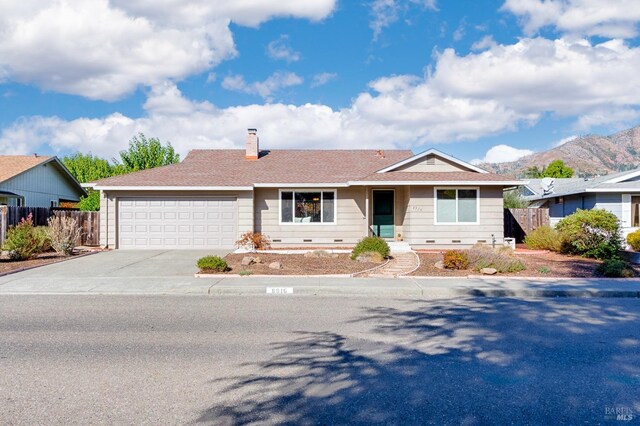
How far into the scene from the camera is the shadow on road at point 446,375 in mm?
4371

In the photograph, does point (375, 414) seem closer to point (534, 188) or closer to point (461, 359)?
point (461, 359)

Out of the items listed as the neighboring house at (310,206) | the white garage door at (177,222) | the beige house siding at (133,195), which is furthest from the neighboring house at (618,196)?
the white garage door at (177,222)

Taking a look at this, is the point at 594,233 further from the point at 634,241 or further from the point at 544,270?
the point at 544,270

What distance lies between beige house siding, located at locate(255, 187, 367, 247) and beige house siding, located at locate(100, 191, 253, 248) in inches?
20.7

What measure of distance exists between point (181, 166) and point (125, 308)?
14.4 meters

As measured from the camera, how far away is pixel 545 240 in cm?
1972

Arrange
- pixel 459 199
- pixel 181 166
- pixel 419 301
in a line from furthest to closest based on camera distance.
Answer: pixel 181 166, pixel 459 199, pixel 419 301

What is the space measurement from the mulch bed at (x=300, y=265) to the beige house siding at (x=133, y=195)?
3.46m

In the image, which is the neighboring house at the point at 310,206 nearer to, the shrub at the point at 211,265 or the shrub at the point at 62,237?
the shrub at the point at 62,237

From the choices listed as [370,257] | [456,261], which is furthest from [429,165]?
[456,261]

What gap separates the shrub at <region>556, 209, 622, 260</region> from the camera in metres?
16.5

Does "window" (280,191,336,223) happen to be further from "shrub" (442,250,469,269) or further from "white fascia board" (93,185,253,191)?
"shrub" (442,250,469,269)

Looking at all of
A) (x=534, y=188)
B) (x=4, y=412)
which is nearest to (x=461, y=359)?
(x=4, y=412)

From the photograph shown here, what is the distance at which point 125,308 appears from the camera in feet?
30.5
